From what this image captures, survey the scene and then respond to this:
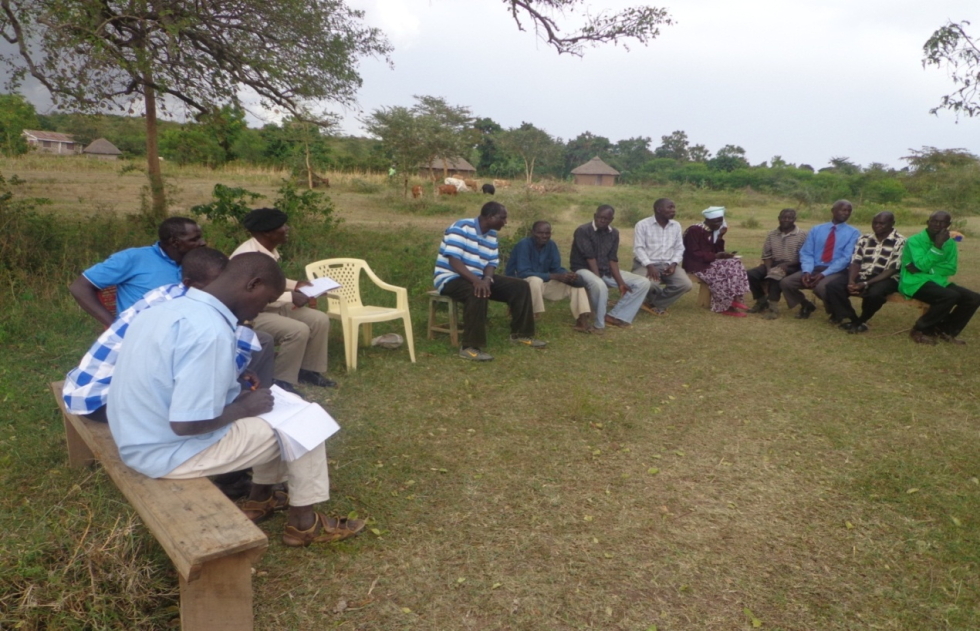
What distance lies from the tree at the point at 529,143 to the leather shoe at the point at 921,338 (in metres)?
37.5

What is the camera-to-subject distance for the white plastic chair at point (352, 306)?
550 cm

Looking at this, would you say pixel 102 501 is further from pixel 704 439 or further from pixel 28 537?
pixel 704 439

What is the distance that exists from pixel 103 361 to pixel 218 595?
1.12m

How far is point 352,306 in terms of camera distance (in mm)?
6043

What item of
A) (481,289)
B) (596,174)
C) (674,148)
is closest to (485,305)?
(481,289)

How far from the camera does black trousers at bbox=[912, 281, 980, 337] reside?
6652mm

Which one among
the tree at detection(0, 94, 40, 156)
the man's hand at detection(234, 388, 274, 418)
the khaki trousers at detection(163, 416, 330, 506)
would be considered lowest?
the khaki trousers at detection(163, 416, 330, 506)

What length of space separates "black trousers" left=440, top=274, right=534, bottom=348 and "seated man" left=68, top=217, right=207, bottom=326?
2.56m

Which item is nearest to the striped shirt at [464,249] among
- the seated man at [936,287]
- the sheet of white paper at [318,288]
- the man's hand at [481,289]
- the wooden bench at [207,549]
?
the man's hand at [481,289]

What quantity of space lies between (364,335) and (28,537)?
3.75 metres

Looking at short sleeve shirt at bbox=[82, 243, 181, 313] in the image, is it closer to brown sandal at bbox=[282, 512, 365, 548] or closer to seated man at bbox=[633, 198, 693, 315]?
brown sandal at bbox=[282, 512, 365, 548]

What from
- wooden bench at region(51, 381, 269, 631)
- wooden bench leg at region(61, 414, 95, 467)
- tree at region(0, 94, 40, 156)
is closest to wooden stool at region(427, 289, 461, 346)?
wooden bench leg at region(61, 414, 95, 467)

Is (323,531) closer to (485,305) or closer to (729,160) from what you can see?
(485,305)

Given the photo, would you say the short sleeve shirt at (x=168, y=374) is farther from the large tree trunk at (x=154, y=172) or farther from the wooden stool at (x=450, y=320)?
the large tree trunk at (x=154, y=172)
